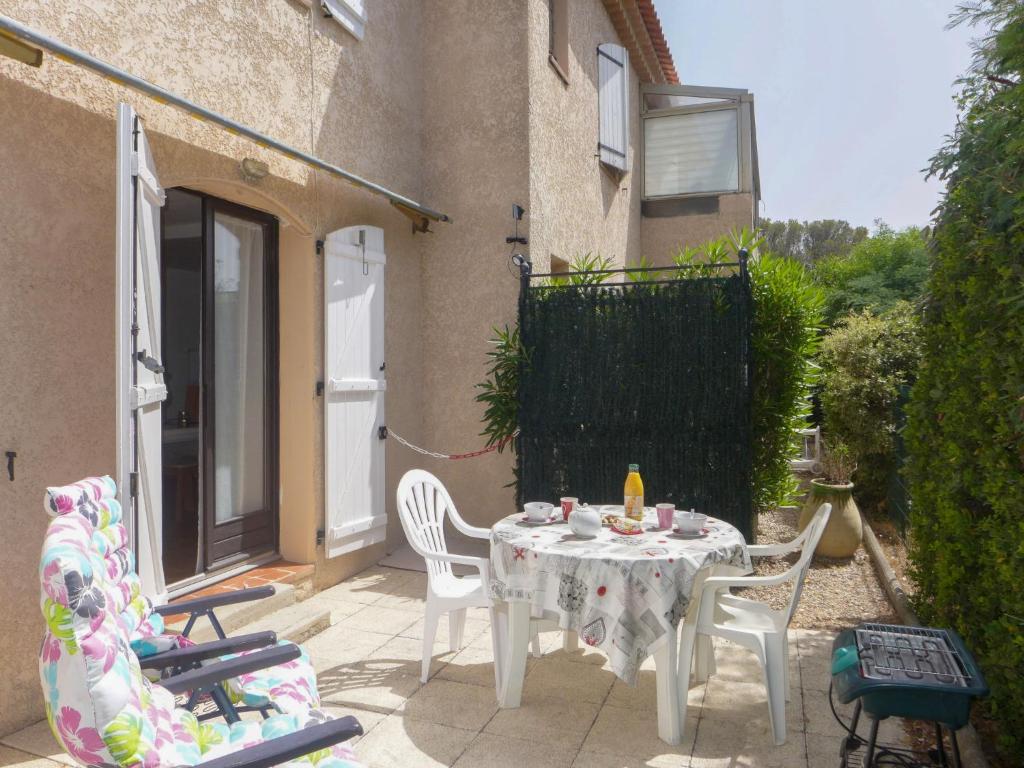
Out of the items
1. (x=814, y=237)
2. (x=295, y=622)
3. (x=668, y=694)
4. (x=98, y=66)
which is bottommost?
(x=295, y=622)

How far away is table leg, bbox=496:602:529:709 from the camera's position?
322cm

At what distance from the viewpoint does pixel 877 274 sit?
976 inches

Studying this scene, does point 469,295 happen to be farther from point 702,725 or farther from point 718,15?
point 718,15

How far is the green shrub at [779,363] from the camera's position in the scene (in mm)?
5457

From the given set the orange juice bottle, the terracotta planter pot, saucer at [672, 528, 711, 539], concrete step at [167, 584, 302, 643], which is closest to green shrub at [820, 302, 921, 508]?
the terracotta planter pot

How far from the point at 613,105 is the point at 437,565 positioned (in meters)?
6.78

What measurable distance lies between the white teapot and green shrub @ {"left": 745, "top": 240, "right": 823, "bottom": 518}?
2.63 meters

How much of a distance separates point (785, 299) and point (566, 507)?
2799 millimetres

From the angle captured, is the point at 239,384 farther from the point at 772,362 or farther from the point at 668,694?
the point at 772,362

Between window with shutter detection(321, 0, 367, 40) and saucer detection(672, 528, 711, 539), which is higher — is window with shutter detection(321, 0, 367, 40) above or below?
above

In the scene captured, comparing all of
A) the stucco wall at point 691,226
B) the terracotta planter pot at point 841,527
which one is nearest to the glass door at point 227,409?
the terracotta planter pot at point 841,527

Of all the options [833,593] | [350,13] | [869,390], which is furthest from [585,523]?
[869,390]

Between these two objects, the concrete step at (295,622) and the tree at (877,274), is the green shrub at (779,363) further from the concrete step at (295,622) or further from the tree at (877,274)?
the tree at (877,274)

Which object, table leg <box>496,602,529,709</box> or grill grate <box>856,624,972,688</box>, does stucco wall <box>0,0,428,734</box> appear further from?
grill grate <box>856,624,972,688</box>
